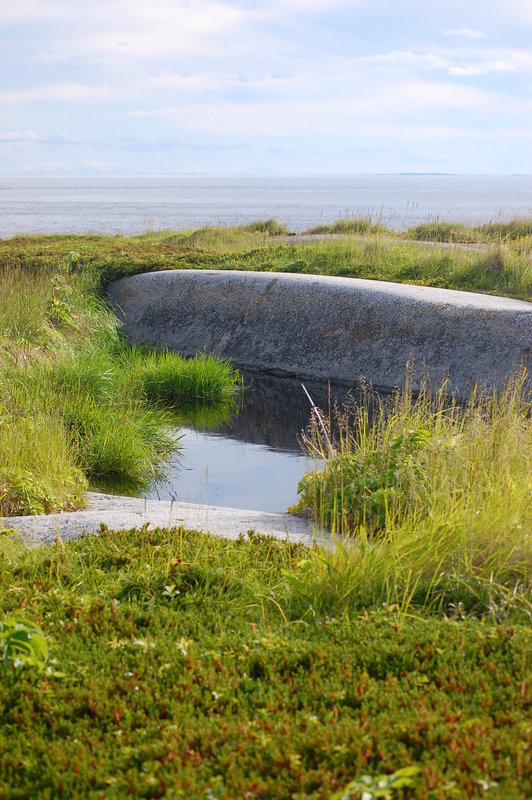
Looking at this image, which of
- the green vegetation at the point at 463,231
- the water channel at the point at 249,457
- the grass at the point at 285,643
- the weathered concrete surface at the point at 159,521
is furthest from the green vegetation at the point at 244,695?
the green vegetation at the point at 463,231

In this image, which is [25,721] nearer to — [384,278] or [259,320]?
[259,320]

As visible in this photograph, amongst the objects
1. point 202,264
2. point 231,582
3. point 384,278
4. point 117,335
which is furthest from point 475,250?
point 231,582

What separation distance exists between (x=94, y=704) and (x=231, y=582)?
132 cm

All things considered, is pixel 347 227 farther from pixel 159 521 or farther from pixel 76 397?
pixel 159 521

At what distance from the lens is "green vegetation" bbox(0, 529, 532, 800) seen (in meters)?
2.73

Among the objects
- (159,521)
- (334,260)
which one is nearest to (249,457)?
(159,521)

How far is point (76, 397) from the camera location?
8.91m

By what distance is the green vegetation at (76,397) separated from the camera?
6855mm

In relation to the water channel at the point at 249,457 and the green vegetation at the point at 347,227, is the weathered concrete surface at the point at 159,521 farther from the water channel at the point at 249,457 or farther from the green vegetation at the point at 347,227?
the green vegetation at the point at 347,227

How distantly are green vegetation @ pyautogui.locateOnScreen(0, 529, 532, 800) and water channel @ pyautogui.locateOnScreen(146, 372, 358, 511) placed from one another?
236cm

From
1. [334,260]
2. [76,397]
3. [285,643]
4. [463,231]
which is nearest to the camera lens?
[285,643]

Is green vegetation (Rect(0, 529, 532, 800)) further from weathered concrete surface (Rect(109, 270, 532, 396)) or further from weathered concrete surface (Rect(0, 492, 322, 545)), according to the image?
weathered concrete surface (Rect(109, 270, 532, 396))

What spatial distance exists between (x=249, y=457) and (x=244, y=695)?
18.3ft

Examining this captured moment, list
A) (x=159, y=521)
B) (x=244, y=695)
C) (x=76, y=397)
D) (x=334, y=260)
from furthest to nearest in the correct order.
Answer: (x=334, y=260)
(x=76, y=397)
(x=159, y=521)
(x=244, y=695)
